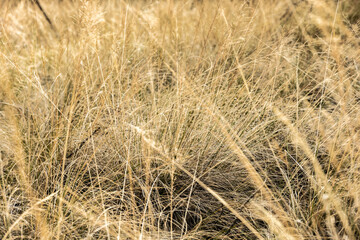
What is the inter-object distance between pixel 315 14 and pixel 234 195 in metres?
1.76

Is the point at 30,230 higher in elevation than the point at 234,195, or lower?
higher

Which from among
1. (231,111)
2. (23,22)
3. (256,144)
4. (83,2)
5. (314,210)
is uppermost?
(23,22)

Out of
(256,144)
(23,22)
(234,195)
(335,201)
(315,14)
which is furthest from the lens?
(23,22)

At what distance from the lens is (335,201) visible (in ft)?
3.42

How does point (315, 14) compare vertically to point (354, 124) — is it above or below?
above

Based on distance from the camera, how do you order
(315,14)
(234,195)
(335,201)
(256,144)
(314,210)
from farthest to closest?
(315,14) < (256,144) < (234,195) < (314,210) < (335,201)

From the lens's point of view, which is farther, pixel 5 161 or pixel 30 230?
pixel 5 161

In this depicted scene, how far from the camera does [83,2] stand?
3.96 feet

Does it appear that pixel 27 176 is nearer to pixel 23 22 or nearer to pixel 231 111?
pixel 231 111

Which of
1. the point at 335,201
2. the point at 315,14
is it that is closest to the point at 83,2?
the point at 335,201

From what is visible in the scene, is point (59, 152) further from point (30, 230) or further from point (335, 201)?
point (335, 201)

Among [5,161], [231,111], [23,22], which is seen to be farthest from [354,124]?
[23,22]

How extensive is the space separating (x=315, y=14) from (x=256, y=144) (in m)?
1.48

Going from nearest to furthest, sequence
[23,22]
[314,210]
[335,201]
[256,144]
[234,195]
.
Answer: [335,201]
[314,210]
[234,195]
[256,144]
[23,22]
